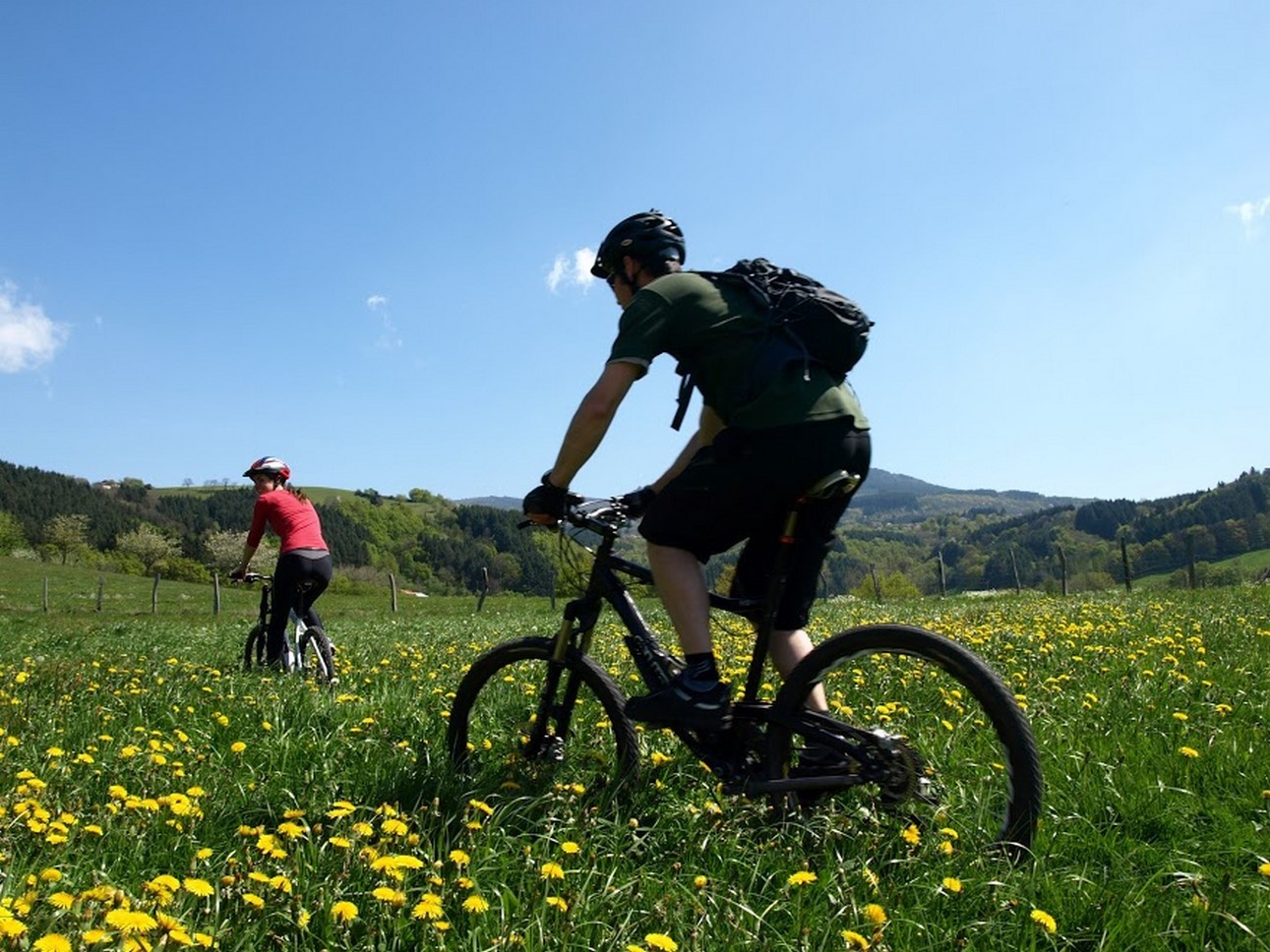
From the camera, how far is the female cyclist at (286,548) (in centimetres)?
774

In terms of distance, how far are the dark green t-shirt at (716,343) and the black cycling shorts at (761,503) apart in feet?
0.27

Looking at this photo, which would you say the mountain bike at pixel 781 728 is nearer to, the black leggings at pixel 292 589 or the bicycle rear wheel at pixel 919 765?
the bicycle rear wheel at pixel 919 765

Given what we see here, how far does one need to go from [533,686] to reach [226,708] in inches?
90.7

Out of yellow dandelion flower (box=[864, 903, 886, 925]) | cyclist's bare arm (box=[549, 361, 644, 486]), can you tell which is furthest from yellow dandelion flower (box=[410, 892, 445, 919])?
cyclist's bare arm (box=[549, 361, 644, 486])

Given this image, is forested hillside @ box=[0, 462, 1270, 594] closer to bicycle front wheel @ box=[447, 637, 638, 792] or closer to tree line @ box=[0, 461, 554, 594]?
tree line @ box=[0, 461, 554, 594]

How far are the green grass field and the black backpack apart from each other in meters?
1.55

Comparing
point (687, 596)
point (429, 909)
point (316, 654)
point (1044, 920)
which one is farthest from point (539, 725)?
point (316, 654)

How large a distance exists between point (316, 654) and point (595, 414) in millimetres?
5625

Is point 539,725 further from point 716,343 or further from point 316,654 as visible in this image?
point 316,654

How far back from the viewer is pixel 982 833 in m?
2.79

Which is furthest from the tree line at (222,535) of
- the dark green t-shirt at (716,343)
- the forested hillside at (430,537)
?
the dark green t-shirt at (716,343)

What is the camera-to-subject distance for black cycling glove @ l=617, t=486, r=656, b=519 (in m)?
3.59

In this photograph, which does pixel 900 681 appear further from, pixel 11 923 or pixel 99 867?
pixel 11 923

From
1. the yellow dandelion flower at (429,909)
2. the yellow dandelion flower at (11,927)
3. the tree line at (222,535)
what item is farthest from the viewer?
the tree line at (222,535)
